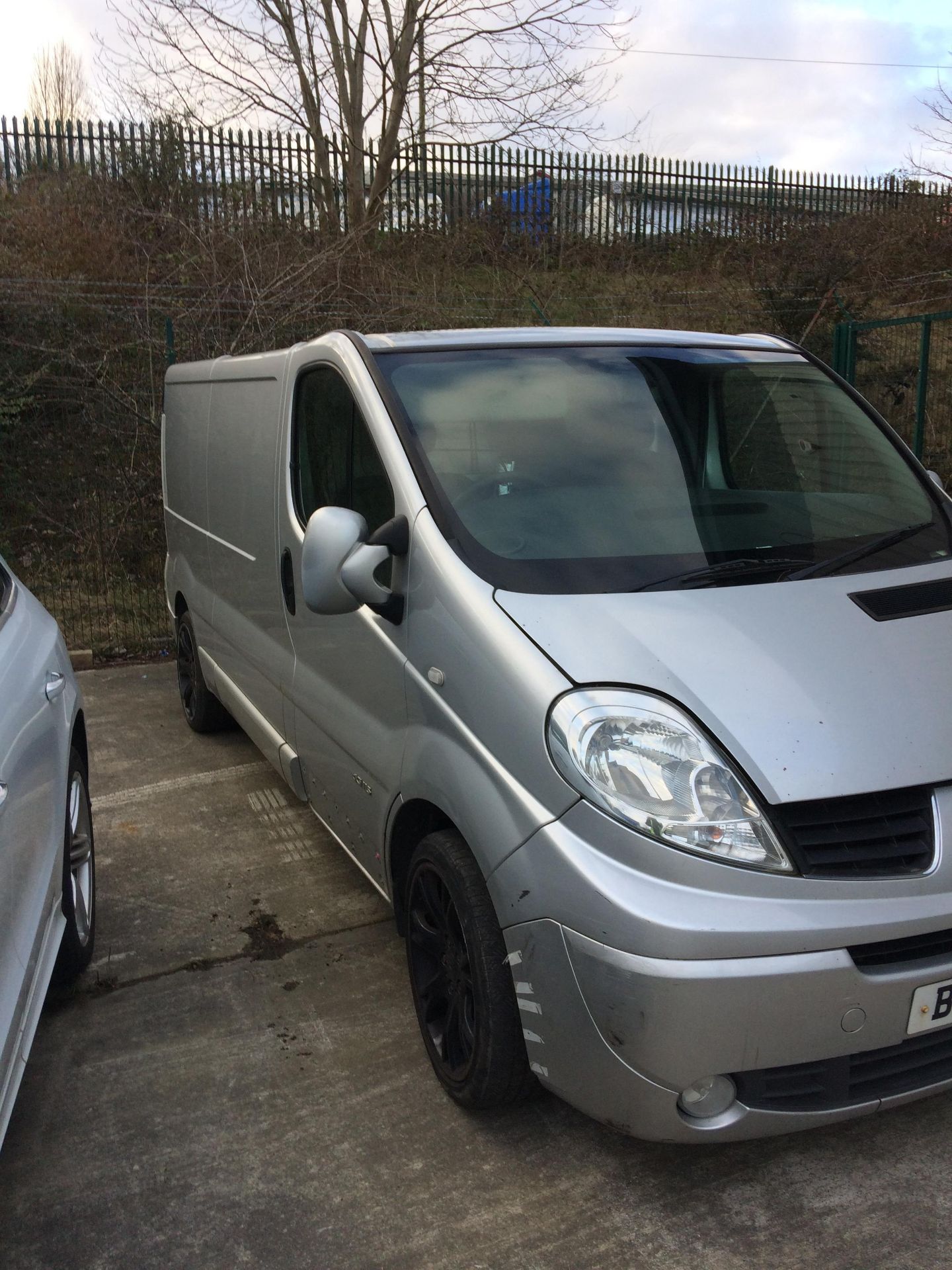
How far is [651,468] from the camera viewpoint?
3066 millimetres

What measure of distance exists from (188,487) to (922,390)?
6.05 metres

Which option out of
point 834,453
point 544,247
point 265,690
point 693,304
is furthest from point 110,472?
point 544,247

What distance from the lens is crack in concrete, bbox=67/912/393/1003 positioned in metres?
3.38

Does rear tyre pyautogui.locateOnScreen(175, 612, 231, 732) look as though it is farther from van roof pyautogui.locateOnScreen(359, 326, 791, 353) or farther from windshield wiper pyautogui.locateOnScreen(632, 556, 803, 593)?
windshield wiper pyautogui.locateOnScreen(632, 556, 803, 593)

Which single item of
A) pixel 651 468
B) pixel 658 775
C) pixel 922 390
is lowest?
pixel 658 775

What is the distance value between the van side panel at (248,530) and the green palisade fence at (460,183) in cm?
937

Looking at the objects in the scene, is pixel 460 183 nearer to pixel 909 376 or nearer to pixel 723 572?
pixel 909 376

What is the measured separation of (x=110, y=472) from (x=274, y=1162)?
6.96 meters

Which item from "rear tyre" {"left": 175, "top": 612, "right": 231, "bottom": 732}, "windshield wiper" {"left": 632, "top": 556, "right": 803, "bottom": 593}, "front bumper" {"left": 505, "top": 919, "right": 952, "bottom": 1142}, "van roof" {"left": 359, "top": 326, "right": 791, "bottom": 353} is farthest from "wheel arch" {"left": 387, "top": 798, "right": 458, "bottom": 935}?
"rear tyre" {"left": 175, "top": 612, "right": 231, "bottom": 732}

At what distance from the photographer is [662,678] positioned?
7.38 feet

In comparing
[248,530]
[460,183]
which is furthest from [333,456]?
[460,183]

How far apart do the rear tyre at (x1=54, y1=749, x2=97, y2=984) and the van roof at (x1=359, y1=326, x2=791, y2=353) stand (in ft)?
5.28

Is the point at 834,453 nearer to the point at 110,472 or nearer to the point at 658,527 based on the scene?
the point at 658,527

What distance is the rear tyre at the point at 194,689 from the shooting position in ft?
A: 18.4
